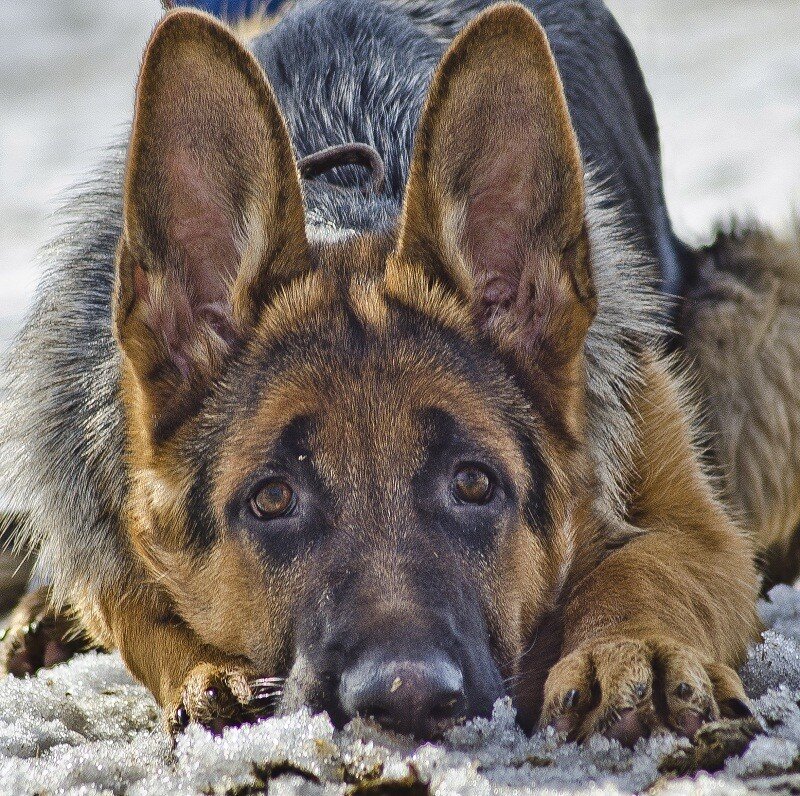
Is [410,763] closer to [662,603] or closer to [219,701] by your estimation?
[219,701]

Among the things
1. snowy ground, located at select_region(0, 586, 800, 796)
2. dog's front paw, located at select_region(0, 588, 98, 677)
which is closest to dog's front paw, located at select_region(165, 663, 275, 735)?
snowy ground, located at select_region(0, 586, 800, 796)

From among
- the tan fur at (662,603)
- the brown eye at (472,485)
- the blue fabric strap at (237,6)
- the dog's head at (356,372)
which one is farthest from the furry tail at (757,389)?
the blue fabric strap at (237,6)

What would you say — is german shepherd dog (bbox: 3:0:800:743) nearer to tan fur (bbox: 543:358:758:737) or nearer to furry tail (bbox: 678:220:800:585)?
tan fur (bbox: 543:358:758:737)

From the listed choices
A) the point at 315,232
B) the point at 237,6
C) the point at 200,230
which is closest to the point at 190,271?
the point at 200,230

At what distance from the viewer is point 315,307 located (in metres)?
3.22

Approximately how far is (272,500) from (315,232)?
1009 millimetres

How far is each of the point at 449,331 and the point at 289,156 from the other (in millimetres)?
620

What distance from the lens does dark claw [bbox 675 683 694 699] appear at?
2.61 meters

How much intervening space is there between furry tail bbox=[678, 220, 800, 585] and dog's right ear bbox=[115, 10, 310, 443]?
2.30 metres

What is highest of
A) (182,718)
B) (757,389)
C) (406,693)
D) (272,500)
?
(272,500)

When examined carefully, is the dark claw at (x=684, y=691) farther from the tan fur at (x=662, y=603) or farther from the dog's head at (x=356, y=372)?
the dog's head at (x=356, y=372)

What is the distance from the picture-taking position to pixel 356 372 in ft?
9.93

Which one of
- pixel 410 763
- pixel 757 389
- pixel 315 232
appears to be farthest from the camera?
pixel 757 389

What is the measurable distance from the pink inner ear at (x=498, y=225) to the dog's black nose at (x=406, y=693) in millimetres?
1156
